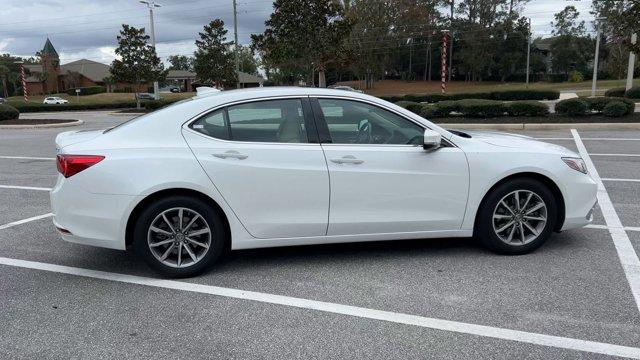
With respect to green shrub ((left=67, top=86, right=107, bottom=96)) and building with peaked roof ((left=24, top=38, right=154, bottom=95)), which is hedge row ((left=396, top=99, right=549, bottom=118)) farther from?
green shrub ((left=67, top=86, right=107, bottom=96))

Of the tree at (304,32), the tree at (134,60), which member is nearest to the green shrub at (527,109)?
the tree at (304,32)

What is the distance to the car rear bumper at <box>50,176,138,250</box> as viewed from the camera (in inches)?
161

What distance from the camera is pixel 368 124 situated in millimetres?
4539

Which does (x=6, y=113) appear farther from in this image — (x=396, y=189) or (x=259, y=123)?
(x=396, y=189)

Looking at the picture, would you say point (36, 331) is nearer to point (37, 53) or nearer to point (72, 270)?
point (72, 270)

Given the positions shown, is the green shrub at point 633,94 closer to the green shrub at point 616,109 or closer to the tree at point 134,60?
the green shrub at point 616,109

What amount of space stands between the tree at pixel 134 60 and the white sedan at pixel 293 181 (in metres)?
35.7

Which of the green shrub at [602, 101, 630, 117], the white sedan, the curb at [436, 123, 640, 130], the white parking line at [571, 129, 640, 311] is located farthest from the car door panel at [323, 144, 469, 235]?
the green shrub at [602, 101, 630, 117]

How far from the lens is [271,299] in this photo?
3930 mm

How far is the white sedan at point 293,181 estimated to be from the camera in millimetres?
4148

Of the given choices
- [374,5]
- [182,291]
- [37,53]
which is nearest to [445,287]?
[182,291]

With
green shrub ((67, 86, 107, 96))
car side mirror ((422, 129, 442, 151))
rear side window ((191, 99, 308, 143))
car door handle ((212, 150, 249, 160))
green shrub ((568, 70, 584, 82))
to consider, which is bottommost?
car door handle ((212, 150, 249, 160))

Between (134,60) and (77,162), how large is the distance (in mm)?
36917

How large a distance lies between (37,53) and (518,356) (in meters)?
100
